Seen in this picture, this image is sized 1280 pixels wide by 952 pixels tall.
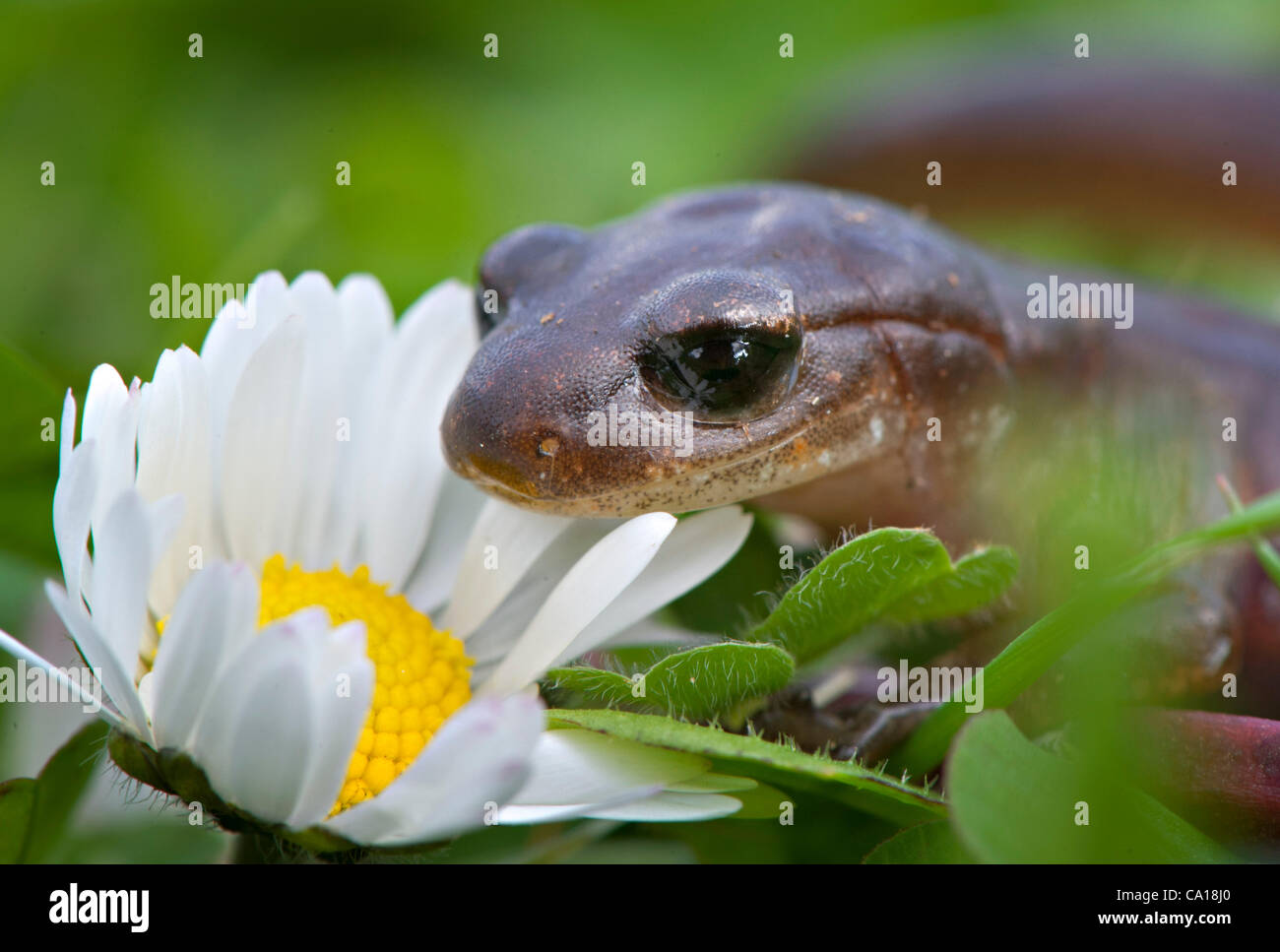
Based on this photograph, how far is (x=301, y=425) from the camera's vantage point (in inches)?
80.4

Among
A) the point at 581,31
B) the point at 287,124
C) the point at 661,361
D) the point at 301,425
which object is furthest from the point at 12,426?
the point at 581,31

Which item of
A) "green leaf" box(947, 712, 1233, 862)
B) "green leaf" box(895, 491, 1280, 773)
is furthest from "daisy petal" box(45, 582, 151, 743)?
"green leaf" box(895, 491, 1280, 773)

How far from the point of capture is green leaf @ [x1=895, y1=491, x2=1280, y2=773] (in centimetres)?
155

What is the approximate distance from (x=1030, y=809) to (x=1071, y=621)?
29cm

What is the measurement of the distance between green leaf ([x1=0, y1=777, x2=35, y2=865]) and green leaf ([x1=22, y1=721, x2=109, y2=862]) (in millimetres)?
36

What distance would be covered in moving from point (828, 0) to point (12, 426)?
463cm

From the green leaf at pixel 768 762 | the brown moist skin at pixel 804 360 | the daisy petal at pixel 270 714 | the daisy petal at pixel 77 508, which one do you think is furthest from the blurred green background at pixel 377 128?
the green leaf at pixel 768 762

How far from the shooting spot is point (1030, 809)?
1.48 metres

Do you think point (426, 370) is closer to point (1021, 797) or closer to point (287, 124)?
point (1021, 797)

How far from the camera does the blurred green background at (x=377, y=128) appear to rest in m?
3.47

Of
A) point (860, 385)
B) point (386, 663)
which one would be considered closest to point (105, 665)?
point (386, 663)

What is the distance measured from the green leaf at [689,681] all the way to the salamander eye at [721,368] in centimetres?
49

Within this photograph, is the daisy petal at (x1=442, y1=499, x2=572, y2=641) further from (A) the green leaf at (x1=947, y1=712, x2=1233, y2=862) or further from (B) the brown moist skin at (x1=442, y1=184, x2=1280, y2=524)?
(A) the green leaf at (x1=947, y1=712, x2=1233, y2=862)

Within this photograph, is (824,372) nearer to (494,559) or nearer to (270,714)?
(494,559)
